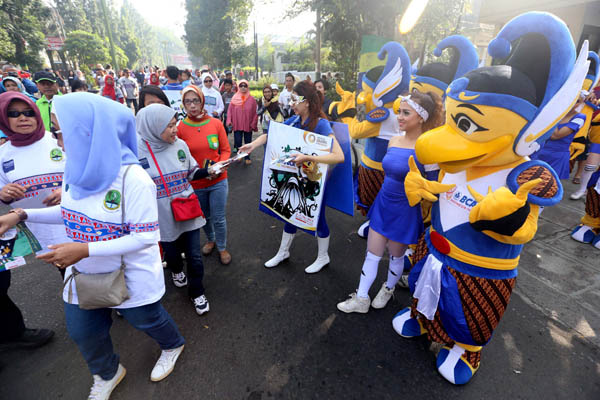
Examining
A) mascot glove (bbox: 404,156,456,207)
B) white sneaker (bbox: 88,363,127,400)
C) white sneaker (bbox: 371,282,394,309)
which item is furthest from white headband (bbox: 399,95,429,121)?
white sneaker (bbox: 88,363,127,400)

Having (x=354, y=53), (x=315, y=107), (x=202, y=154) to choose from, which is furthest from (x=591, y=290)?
(x=354, y=53)

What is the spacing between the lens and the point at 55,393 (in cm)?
200

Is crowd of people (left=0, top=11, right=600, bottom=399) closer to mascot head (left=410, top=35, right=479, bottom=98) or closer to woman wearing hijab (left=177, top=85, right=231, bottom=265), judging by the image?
woman wearing hijab (left=177, top=85, right=231, bottom=265)

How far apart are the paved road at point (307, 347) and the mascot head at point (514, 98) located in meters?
1.62

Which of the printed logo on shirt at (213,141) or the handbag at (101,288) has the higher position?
the printed logo on shirt at (213,141)

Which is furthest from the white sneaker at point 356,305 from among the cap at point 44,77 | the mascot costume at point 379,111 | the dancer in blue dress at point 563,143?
the cap at point 44,77

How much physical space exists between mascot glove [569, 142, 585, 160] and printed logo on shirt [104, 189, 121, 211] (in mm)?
6072

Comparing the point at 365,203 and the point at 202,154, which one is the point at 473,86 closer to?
the point at 365,203

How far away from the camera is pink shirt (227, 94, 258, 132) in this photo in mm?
6605

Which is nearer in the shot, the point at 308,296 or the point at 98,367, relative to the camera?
the point at 98,367

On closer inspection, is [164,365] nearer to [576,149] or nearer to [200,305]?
[200,305]

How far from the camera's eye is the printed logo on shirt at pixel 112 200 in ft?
5.02

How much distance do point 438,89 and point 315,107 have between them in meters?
1.29

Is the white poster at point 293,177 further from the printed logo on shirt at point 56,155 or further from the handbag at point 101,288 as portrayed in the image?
the printed logo on shirt at point 56,155
